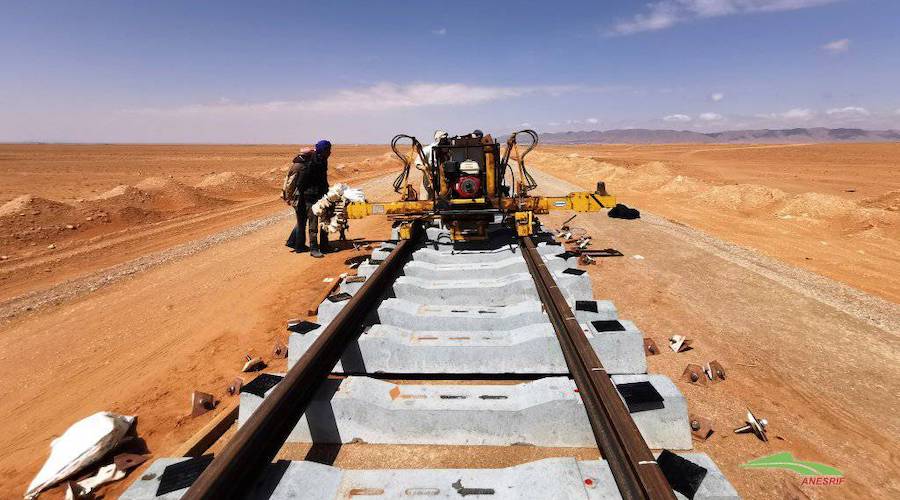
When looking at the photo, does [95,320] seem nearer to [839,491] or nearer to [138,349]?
[138,349]

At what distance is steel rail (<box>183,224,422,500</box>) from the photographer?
6.18ft

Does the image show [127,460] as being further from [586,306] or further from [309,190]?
[309,190]

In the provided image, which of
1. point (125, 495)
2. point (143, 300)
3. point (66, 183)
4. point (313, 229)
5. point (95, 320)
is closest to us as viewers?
point (125, 495)

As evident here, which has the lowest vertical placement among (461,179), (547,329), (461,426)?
(461,426)

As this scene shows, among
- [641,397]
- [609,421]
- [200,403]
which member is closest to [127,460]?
[200,403]

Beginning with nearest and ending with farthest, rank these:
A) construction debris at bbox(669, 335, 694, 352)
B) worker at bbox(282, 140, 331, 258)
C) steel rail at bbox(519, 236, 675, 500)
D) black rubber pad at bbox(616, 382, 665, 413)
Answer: steel rail at bbox(519, 236, 675, 500) → black rubber pad at bbox(616, 382, 665, 413) → construction debris at bbox(669, 335, 694, 352) → worker at bbox(282, 140, 331, 258)

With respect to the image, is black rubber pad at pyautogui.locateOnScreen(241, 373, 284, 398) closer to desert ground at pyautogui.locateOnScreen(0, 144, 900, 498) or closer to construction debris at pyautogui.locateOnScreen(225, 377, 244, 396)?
desert ground at pyautogui.locateOnScreen(0, 144, 900, 498)

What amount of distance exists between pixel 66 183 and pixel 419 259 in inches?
1527

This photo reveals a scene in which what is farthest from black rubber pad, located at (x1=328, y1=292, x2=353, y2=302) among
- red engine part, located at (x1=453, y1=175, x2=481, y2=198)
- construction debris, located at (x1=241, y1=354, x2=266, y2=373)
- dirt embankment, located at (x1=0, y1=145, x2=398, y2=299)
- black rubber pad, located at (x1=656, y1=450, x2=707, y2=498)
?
dirt embankment, located at (x1=0, y1=145, x2=398, y2=299)

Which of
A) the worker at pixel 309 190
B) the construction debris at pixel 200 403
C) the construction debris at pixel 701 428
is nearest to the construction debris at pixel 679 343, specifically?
the construction debris at pixel 701 428

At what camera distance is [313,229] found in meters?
8.18

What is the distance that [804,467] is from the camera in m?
2.62

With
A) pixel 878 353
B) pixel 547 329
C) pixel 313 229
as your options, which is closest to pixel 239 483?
pixel 547 329

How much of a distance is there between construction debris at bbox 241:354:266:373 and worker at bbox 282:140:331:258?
4112 mm
